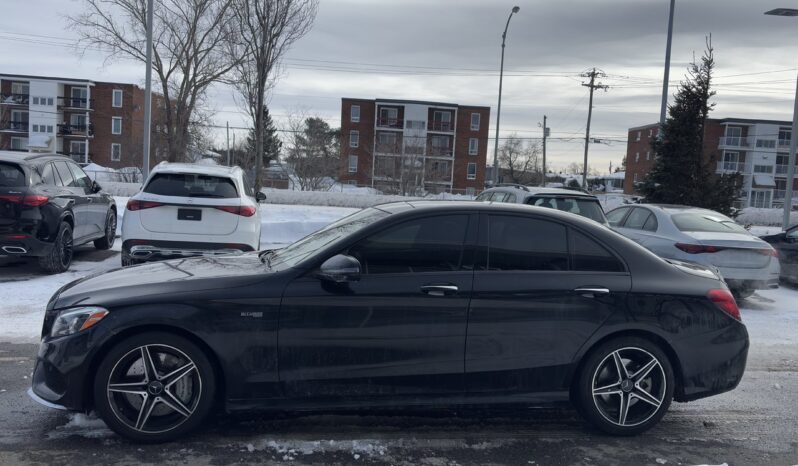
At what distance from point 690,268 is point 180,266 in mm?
3874

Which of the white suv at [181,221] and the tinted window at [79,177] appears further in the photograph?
the tinted window at [79,177]

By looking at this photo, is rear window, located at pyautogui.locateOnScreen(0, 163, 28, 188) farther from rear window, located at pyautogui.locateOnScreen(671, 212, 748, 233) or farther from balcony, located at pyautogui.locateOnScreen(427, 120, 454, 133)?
balcony, located at pyautogui.locateOnScreen(427, 120, 454, 133)

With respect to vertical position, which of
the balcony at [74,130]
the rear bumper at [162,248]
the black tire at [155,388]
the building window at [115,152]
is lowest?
the black tire at [155,388]

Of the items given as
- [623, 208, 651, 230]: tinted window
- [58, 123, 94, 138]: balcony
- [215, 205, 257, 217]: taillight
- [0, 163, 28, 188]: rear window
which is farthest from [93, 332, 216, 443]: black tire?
[58, 123, 94, 138]: balcony

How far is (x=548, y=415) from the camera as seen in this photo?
504 cm

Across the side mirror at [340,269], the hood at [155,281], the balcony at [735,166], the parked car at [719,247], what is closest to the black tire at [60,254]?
the hood at [155,281]

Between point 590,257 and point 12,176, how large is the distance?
812 centimetres

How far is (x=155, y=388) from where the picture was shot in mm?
4102

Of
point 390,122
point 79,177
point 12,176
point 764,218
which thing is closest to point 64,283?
point 12,176

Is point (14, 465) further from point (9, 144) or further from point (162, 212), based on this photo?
point (9, 144)

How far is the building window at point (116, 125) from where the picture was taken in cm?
6531

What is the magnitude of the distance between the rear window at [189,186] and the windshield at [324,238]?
383cm

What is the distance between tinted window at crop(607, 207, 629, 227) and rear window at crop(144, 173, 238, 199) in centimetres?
688

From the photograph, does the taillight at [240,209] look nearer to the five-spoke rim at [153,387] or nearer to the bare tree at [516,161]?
the five-spoke rim at [153,387]
